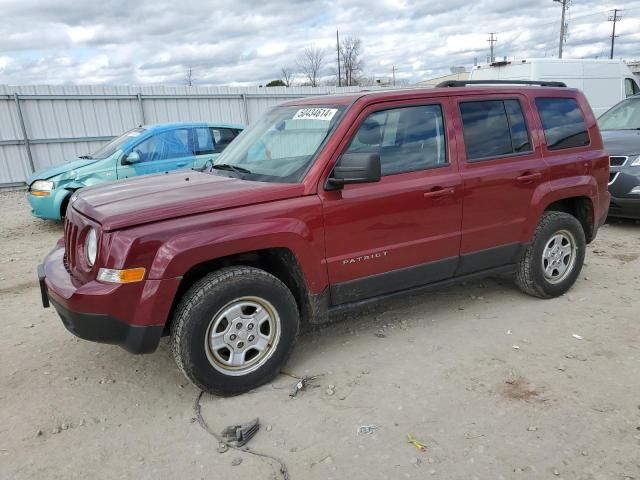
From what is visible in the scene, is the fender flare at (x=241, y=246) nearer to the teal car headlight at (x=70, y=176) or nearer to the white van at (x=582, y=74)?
the teal car headlight at (x=70, y=176)

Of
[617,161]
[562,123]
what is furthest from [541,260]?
[617,161]

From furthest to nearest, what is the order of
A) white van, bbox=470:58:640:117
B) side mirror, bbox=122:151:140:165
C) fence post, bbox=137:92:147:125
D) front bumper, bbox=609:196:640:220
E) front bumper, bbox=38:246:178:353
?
fence post, bbox=137:92:147:125 → white van, bbox=470:58:640:117 → side mirror, bbox=122:151:140:165 → front bumper, bbox=609:196:640:220 → front bumper, bbox=38:246:178:353

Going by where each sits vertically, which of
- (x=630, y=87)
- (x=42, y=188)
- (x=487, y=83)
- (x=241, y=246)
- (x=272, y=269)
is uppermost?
(x=487, y=83)

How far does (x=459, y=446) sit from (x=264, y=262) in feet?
5.45

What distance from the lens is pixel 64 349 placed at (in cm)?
395

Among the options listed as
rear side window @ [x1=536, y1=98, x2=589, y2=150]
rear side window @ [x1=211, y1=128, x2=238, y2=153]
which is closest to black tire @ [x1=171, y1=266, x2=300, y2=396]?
rear side window @ [x1=536, y1=98, x2=589, y2=150]

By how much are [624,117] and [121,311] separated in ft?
28.8

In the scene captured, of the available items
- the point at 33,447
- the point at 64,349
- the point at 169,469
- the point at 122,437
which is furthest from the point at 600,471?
the point at 64,349

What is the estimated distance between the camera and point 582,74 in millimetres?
13055

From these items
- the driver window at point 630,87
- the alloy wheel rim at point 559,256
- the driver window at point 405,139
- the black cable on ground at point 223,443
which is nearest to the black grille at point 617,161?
the alloy wheel rim at point 559,256

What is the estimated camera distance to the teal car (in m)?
7.94

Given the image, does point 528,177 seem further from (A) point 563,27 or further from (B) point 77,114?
(A) point 563,27

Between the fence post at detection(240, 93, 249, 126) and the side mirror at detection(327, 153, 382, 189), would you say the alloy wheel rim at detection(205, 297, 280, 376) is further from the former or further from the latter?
the fence post at detection(240, 93, 249, 126)

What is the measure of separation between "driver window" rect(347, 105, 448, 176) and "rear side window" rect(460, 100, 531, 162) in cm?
26
